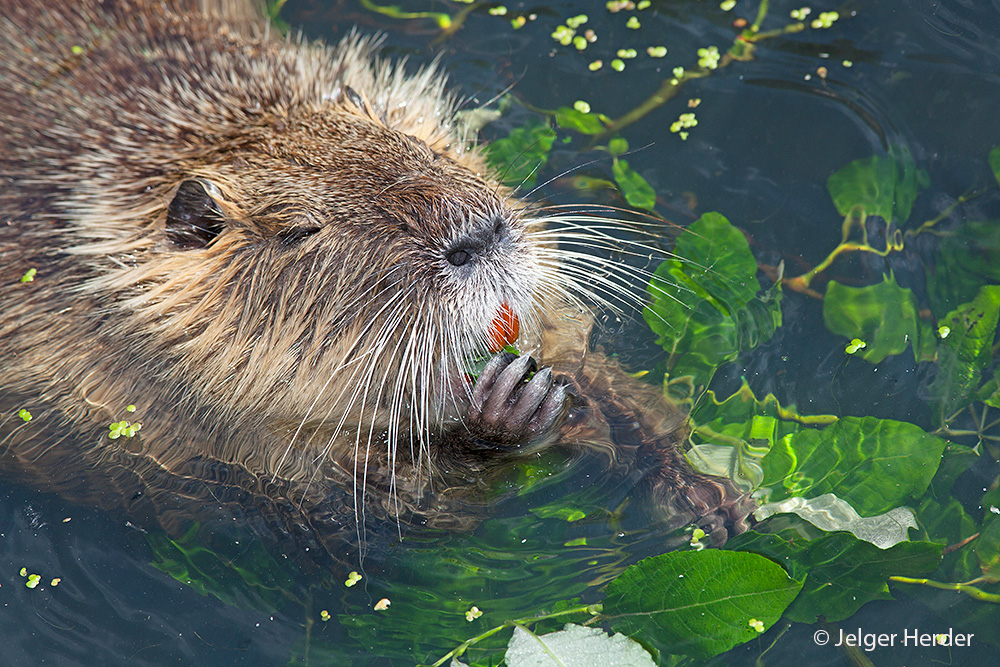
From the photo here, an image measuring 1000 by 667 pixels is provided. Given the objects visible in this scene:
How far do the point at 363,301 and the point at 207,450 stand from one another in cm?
87

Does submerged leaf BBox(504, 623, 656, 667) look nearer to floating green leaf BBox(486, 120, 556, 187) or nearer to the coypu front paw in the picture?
the coypu front paw

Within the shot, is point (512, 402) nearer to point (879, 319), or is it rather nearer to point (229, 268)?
point (229, 268)

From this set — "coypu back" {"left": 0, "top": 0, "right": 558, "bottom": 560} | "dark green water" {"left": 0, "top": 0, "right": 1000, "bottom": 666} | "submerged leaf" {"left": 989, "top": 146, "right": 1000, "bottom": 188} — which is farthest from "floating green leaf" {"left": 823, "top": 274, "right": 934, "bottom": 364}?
"coypu back" {"left": 0, "top": 0, "right": 558, "bottom": 560}

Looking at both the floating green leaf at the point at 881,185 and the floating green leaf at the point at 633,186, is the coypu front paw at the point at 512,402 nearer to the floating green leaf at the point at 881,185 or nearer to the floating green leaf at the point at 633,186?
the floating green leaf at the point at 633,186

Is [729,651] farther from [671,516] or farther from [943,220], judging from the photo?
[943,220]

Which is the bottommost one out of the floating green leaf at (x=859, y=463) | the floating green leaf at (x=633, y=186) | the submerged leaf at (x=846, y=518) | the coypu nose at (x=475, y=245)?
the submerged leaf at (x=846, y=518)

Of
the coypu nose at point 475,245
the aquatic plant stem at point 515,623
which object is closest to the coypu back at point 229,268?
the coypu nose at point 475,245

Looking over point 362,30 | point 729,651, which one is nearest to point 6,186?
point 362,30

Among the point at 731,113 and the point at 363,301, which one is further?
the point at 731,113

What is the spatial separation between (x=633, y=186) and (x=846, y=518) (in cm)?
144

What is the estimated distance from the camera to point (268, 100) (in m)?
2.55

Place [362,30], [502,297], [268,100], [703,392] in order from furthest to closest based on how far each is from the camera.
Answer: [362,30]
[703,392]
[268,100]
[502,297]

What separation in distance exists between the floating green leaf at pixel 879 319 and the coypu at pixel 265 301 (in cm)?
70

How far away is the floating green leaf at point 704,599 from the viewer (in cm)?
224
